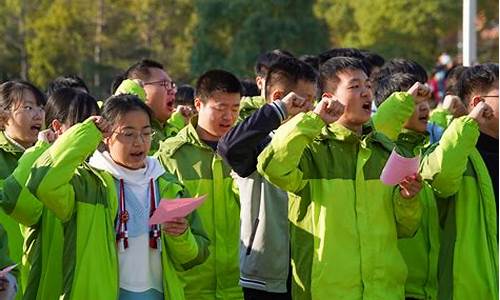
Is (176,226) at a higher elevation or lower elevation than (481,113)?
lower

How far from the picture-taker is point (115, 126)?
589 cm

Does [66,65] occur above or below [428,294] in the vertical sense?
above

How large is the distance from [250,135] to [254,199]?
1008 mm

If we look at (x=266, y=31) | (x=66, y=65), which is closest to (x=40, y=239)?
(x=266, y=31)

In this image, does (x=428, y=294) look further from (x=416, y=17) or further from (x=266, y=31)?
(x=416, y=17)

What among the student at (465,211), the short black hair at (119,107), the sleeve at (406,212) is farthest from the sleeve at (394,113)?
the short black hair at (119,107)

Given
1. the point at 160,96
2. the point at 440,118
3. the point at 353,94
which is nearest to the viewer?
the point at 353,94

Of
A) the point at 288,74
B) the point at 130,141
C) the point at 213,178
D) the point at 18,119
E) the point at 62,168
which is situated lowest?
the point at 213,178

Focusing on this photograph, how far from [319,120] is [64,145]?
1158 mm

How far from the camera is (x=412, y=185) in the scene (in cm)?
588

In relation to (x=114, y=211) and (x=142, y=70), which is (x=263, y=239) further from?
(x=142, y=70)

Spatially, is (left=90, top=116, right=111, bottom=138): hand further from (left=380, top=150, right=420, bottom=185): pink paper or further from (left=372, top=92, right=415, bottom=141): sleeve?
(left=372, top=92, right=415, bottom=141): sleeve

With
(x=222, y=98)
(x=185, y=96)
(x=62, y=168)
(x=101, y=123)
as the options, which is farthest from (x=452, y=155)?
(x=185, y=96)

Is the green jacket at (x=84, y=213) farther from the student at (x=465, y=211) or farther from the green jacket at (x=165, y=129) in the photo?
the green jacket at (x=165, y=129)
